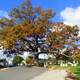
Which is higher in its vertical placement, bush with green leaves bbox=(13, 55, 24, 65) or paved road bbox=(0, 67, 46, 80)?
bush with green leaves bbox=(13, 55, 24, 65)

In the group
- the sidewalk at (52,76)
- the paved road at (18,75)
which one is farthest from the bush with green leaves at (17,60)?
the sidewalk at (52,76)

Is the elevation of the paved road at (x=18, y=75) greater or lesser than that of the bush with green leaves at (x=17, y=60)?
lesser

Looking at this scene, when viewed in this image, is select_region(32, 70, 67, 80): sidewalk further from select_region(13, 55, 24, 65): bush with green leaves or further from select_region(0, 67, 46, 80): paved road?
select_region(13, 55, 24, 65): bush with green leaves

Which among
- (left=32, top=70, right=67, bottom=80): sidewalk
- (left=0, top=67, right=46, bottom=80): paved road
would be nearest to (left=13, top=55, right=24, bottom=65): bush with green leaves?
(left=0, top=67, right=46, bottom=80): paved road

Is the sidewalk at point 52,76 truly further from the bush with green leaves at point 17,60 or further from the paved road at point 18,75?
the bush with green leaves at point 17,60

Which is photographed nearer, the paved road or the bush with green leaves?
the paved road

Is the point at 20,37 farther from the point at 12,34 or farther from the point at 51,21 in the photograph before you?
the point at 51,21

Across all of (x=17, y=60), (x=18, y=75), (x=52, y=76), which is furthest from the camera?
(x=17, y=60)

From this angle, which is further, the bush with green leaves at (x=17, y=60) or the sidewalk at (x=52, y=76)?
the bush with green leaves at (x=17, y=60)

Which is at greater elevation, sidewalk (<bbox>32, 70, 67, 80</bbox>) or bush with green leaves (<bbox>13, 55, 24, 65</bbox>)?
bush with green leaves (<bbox>13, 55, 24, 65</bbox>)

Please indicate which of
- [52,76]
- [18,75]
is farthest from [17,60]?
[52,76]

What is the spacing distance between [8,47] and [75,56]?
12098mm

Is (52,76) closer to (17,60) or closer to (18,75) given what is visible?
(18,75)

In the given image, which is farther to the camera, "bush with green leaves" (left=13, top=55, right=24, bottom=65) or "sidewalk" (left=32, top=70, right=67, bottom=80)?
"bush with green leaves" (left=13, top=55, right=24, bottom=65)
